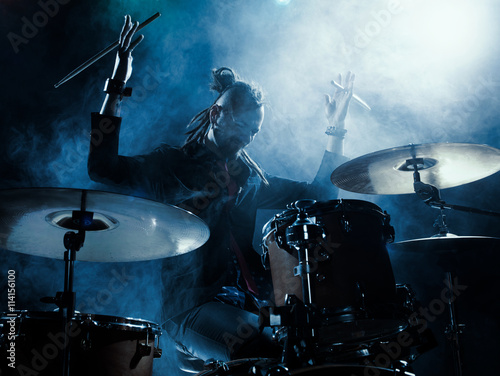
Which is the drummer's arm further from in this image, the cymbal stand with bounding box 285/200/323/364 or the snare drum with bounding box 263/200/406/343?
the cymbal stand with bounding box 285/200/323/364

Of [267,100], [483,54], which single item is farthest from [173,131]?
[483,54]

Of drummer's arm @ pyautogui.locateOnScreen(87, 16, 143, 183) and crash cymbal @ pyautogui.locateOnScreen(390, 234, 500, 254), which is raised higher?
drummer's arm @ pyautogui.locateOnScreen(87, 16, 143, 183)

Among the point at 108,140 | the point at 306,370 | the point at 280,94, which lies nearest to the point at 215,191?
the point at 108,140

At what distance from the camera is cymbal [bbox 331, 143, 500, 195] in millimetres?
2410

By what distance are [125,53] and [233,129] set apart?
0.91m

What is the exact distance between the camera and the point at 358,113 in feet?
13.1

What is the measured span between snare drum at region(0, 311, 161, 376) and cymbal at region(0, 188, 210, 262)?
0.42 m

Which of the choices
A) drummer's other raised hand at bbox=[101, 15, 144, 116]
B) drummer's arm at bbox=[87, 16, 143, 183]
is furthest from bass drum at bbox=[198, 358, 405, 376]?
drummer's other raised hand at bbox=[101, 15, 144, 116]

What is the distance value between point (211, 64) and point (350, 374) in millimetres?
2736

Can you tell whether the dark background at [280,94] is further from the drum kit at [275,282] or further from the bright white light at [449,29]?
the drum kit at [275,282]

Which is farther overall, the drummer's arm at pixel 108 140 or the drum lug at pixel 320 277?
the drummer's arm at pixel 108 140

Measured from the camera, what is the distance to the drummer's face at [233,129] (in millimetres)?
3293

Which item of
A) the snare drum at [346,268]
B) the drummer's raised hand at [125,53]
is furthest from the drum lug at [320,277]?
the drummer's raised hand at [125,53]

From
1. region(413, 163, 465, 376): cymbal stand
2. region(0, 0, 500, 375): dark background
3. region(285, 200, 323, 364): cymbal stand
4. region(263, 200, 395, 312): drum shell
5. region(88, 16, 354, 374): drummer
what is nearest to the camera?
region(285, 200, 323, 364): cymbal stand
